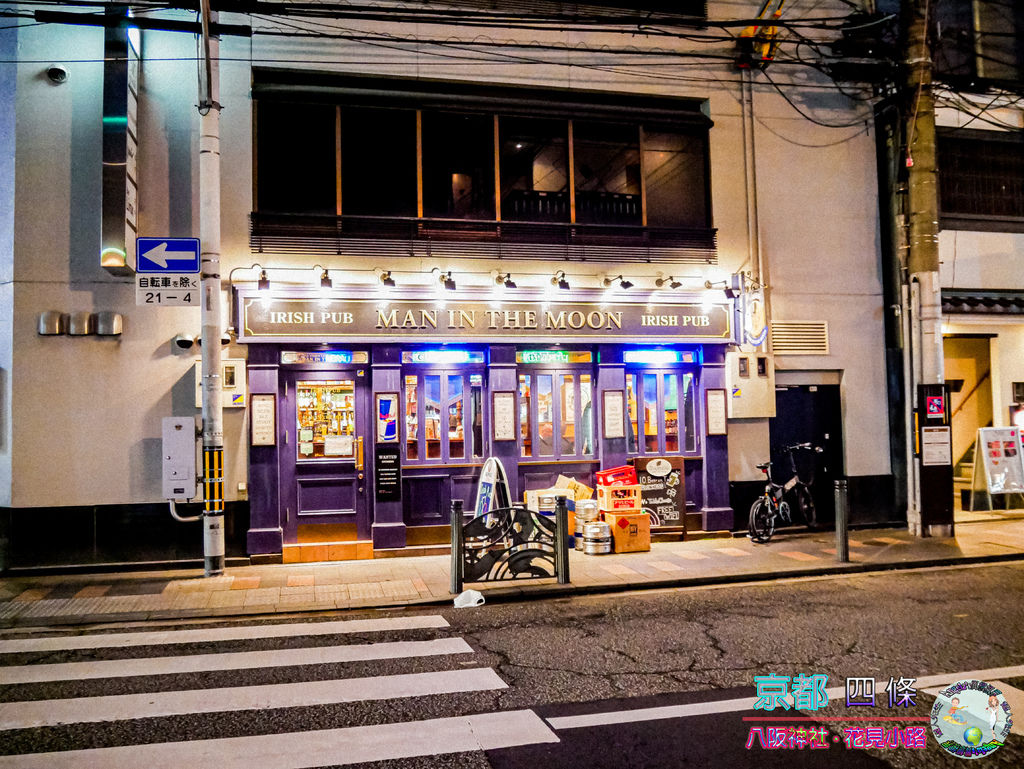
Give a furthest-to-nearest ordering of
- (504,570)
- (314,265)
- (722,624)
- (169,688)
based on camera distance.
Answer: (314,265)
(504,570)
(722,624)
(169,688)

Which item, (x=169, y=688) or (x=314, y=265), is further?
(x=314, y=265)

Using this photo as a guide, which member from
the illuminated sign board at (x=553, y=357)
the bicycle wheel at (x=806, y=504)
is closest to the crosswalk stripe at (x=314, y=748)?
the illuminated sign board at (x=553, y=357)

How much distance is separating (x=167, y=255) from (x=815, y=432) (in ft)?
37.4

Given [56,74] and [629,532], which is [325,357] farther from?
[56,74]

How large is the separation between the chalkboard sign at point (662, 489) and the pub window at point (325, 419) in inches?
190

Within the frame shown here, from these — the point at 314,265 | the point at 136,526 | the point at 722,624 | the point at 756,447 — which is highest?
the point at 314,265

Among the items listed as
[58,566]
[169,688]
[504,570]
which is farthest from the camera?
[58,566]

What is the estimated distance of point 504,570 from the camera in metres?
9.48

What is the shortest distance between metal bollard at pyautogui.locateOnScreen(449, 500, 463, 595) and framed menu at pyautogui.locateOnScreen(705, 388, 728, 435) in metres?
5.74

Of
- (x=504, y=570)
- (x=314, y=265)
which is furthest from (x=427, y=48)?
(x=504, y=570)

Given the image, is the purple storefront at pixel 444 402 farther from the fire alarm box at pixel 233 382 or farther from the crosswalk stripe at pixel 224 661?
Answer: the crosswalk stripe at pixel 224 661

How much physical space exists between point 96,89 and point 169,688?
9.29 meters

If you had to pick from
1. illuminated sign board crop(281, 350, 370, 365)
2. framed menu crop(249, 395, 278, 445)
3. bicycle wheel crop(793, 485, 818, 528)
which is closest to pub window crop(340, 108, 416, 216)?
illuminated sign board crop(281, 350, 370, 365)

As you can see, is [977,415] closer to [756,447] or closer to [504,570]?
[756,447]
